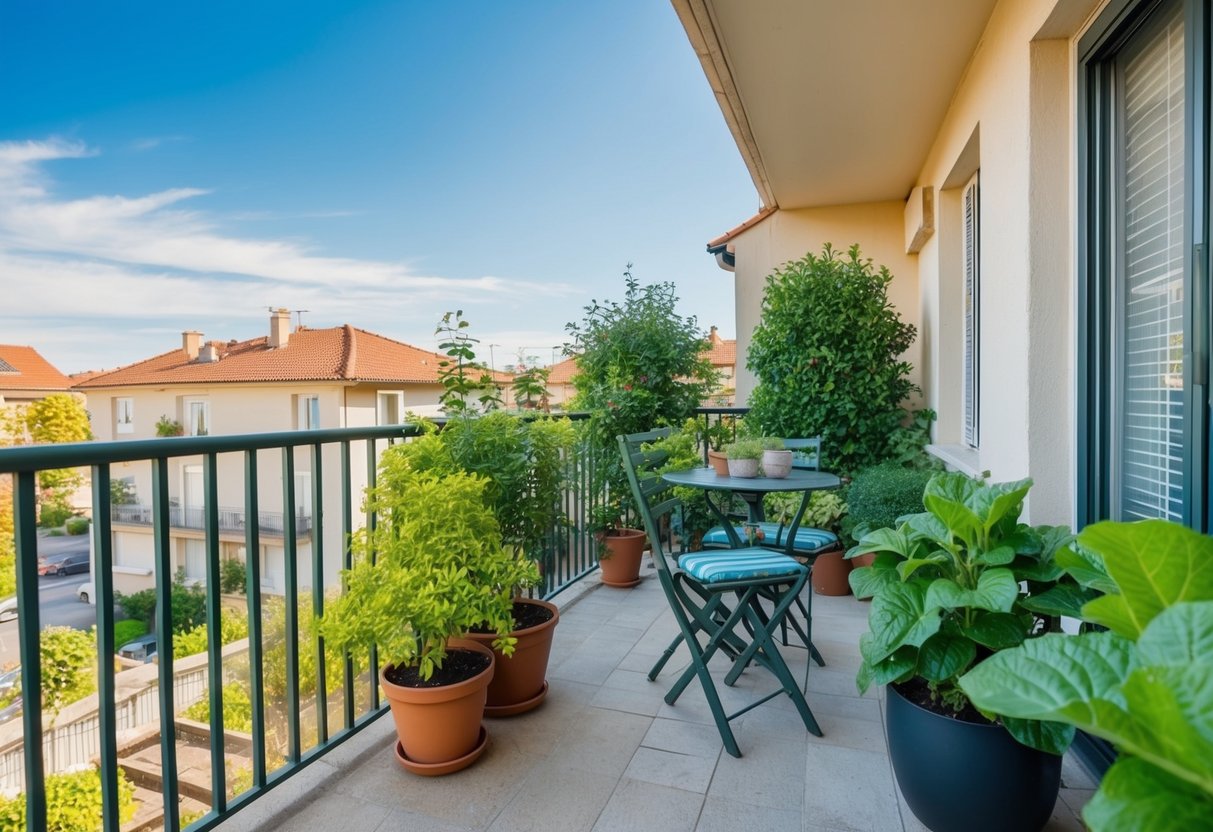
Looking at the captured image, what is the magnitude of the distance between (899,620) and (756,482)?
114 cm

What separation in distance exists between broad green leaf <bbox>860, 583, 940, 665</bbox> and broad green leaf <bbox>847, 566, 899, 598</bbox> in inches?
1.6

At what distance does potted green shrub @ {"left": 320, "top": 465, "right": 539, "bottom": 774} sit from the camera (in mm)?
1822

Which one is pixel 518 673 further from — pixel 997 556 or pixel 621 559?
pixel 621 559

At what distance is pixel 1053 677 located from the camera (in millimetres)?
922

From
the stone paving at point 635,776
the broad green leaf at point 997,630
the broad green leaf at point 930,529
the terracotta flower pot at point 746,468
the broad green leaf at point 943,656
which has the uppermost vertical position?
the terracotta flower pot at point 746,468

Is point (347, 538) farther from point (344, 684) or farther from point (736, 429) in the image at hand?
point (736, 429)

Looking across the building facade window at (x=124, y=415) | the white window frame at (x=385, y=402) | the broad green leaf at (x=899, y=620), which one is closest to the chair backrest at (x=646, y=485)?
the broad green leaf at (x=899, y=620)

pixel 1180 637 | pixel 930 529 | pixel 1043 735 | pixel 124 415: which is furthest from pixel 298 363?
pixel 1180 637

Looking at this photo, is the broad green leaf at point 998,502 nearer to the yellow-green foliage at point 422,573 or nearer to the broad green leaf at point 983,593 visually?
the broad green leaf at point 983,593

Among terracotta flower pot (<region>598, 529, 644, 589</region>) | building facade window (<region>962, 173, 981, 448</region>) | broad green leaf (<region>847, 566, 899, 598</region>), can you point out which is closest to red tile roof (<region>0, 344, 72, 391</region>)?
terracotta flower pot (<region>598, 529, 644, 589</region>)

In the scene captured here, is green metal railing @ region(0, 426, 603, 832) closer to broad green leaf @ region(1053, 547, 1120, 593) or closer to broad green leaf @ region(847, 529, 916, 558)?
broad green leaf @ region(847, 529, 916, 558)

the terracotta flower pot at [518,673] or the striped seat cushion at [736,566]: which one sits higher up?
the striped seat cushion at [736,566]

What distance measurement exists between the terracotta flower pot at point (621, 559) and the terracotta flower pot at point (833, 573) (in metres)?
1.04

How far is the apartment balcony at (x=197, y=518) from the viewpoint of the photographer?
1.67m
